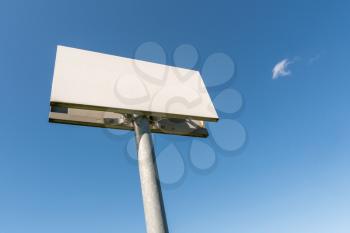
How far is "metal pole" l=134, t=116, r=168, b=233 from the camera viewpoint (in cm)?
244

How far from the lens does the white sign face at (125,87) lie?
2867mm

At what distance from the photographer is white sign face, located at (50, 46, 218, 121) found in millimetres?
2867

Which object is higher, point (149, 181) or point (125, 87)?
point (125, 87)

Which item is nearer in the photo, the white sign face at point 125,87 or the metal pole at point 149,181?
the metal pole at point 149,181

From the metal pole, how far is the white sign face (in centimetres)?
23

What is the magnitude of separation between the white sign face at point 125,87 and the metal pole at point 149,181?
23 centimetres

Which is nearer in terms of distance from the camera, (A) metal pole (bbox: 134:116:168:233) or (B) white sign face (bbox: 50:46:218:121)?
(A) metal pole (bbox: 134:116:168:233)

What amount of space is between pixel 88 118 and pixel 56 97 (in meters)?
0.53

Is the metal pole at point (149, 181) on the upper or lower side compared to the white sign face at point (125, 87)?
lower

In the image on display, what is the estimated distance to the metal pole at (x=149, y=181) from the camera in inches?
96.2

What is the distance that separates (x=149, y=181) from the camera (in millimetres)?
2635

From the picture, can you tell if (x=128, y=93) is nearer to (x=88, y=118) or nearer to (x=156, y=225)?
(x=88, y=118)

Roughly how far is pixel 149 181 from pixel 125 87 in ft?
4.04

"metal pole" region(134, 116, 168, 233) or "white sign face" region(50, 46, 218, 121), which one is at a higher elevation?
"white sign face" region(50, 46, 218, 121)
